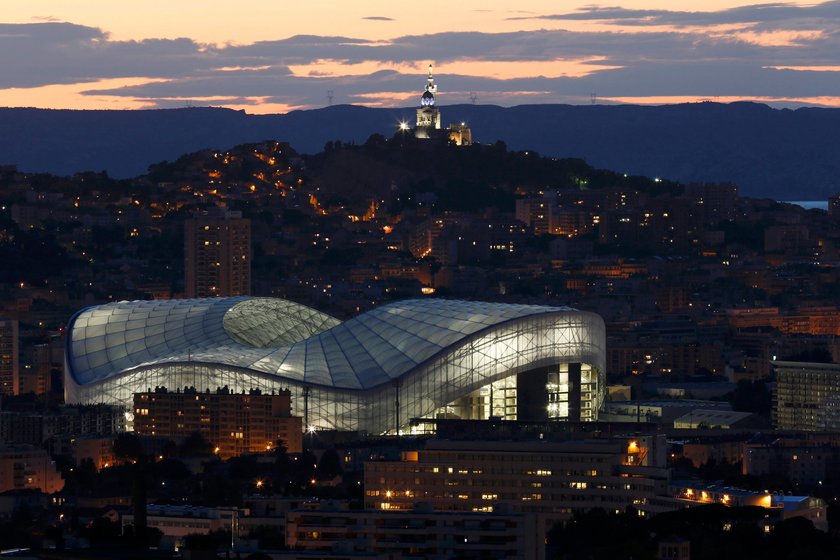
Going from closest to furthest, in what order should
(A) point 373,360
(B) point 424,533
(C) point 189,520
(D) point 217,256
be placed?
(B) point 424,533 → (C) point 189,520 → (A) point 373,360 → (D) point 217,256

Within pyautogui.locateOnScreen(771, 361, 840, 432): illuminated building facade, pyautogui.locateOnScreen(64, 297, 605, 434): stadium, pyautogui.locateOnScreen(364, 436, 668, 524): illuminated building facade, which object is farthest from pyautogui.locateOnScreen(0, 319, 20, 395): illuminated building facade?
pyautogui.locateOnScreen(364, 436, 668, 524): illuminated building facade

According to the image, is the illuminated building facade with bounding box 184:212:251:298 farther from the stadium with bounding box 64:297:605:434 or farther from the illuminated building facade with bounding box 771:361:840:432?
the stadium with bounding box 64:297:605:434

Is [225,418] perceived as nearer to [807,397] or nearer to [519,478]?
[807,397]

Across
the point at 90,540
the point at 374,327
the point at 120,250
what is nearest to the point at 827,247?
the point at 120,250

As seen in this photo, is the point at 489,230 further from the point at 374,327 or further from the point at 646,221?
the point at 374,327

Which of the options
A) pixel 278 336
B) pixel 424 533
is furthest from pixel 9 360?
pixel 424 533

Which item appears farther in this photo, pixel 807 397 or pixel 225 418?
pixel 807 397

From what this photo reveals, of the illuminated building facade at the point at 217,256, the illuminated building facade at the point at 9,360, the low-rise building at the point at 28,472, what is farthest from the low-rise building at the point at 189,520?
the illuminated building facade at the point at 217,256
